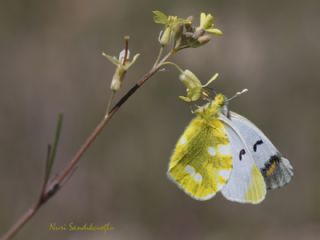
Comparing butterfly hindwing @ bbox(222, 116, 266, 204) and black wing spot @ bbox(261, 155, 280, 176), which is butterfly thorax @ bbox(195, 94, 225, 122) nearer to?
butterfly hindwing @ bbox(222, 116, 266, 204)

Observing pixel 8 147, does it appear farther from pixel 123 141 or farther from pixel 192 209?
pixel 192 209

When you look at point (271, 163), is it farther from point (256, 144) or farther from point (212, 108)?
point (212, 108)

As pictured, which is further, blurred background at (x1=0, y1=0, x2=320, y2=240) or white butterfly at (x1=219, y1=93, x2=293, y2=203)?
blurred background at (x1=0, y1=0, x2=320, y2=240)

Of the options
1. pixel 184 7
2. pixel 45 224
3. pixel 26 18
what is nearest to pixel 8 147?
pixel 45 224

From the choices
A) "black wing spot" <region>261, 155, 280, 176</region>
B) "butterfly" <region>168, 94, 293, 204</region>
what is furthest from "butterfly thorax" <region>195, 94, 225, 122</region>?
"black wing spot" <region>261, 155, 280, 176</region>

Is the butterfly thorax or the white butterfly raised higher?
the butterfly thorax

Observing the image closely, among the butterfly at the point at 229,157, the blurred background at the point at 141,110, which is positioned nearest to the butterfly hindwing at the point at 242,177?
the butterfly at the point at 229,157

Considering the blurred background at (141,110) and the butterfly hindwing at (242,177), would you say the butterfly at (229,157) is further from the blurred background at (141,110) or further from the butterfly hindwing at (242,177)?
the blurred background at (141,110)

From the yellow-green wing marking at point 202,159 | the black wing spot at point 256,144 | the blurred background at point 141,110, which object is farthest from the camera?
the blurred background at point 141,110
